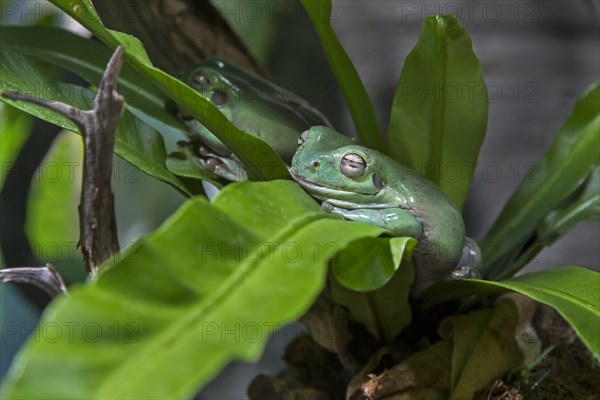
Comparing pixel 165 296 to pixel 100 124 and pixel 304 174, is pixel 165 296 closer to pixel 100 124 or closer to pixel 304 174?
pixel 100 124

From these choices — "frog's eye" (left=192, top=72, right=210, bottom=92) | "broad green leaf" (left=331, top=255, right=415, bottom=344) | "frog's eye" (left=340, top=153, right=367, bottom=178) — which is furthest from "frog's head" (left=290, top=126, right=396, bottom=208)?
"frog's eye" (left=192, top=72, right=210, bottom=92)

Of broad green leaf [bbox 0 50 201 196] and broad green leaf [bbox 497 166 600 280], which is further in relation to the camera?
broad green leaf [bbox 497 166 600 280]

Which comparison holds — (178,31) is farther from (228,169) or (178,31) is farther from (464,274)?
(464,274)

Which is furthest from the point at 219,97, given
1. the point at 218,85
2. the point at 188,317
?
the point at 188,317

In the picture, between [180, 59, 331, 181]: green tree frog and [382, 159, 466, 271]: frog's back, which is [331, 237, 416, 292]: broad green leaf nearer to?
[382, 159, 466, 271]: frog's back

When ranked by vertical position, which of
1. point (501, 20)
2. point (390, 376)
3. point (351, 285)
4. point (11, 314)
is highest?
point (501, 20)

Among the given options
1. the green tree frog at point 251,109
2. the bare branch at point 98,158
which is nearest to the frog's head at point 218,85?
the green tree frog at point 251,109

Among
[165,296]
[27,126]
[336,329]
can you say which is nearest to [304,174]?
[336,329]
